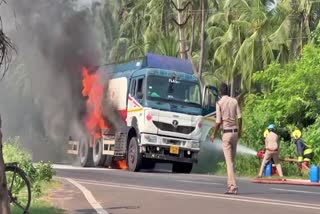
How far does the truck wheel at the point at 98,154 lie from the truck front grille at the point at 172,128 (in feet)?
13.1

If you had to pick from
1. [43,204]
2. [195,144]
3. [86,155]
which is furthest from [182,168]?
[43,204]

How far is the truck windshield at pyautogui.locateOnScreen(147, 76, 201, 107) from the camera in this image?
26656 millimetres

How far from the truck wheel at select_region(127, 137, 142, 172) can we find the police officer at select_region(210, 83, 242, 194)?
39.8ft

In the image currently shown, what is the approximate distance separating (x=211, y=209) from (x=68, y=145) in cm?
2218

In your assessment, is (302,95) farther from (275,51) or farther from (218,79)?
(218,79)

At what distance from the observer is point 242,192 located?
50.3 feet

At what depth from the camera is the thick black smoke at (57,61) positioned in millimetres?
30608

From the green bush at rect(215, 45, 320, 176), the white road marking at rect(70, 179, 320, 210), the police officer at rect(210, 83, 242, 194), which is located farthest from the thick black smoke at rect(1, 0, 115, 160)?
the police officer at rect(210, 83, 242, 194)

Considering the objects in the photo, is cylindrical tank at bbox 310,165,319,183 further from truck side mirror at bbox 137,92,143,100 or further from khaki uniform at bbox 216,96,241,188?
khaki uniform at bbox 216,96,241,188

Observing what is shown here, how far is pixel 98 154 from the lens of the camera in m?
30.6

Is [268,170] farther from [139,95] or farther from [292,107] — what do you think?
[292,107]

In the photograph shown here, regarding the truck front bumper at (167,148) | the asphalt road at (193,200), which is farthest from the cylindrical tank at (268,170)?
the asphalt road at (193,200)

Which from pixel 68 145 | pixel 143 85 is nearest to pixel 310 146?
pixel 143 85

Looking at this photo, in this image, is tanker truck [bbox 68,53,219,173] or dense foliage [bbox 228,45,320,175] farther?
dense foliage [bbox 228,45,320,175]
